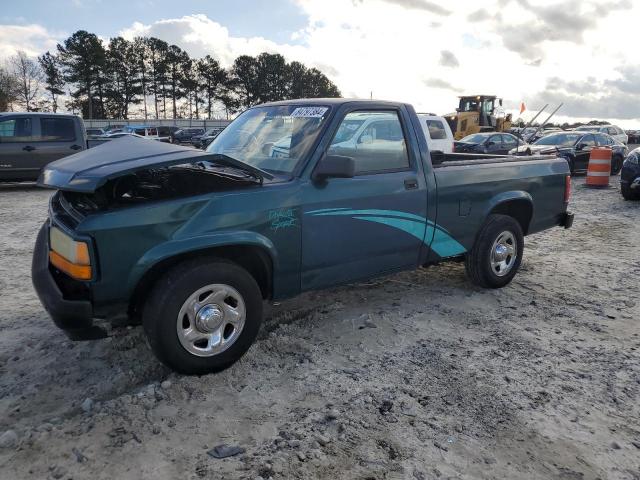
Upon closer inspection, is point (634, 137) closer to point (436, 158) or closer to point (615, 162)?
point (615, 162)

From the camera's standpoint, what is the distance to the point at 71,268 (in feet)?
9.44

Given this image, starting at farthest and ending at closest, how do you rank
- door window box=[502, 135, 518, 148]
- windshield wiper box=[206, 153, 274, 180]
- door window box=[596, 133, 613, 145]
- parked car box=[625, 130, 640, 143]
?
parked car box=[625, 130, 640, 143]
door window box=[502, 135, 518, 148]
door window box=[596, 133, 613, 145]
windshield wiper box=[206, 153, 274, 180]

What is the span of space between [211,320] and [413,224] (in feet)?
6.14

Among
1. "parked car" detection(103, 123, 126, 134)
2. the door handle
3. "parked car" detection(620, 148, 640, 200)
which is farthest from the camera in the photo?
"parked car" detection(103, 123, 126, 134)

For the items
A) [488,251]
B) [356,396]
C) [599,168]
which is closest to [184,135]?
[599,168]

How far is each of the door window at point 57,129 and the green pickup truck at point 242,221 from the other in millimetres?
9142

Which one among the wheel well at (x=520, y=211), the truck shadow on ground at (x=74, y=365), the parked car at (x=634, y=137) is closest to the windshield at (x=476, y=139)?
the wheel well at (x=520, y=211)

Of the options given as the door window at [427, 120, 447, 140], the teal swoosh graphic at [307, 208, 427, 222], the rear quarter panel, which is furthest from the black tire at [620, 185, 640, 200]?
the teal swoosh graphic at [307, 208, 427, 222]

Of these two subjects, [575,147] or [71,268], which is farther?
[575,147]

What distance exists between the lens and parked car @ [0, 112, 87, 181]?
37.2ft

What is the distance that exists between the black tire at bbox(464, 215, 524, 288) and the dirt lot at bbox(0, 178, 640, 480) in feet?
0.59

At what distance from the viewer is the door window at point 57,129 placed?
1170 centimetres

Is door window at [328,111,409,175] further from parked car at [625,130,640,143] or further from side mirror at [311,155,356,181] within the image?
parked car at [625,130,640,143]

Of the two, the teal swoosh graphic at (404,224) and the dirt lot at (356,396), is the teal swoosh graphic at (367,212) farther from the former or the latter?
the dirt lot at (356,396)
